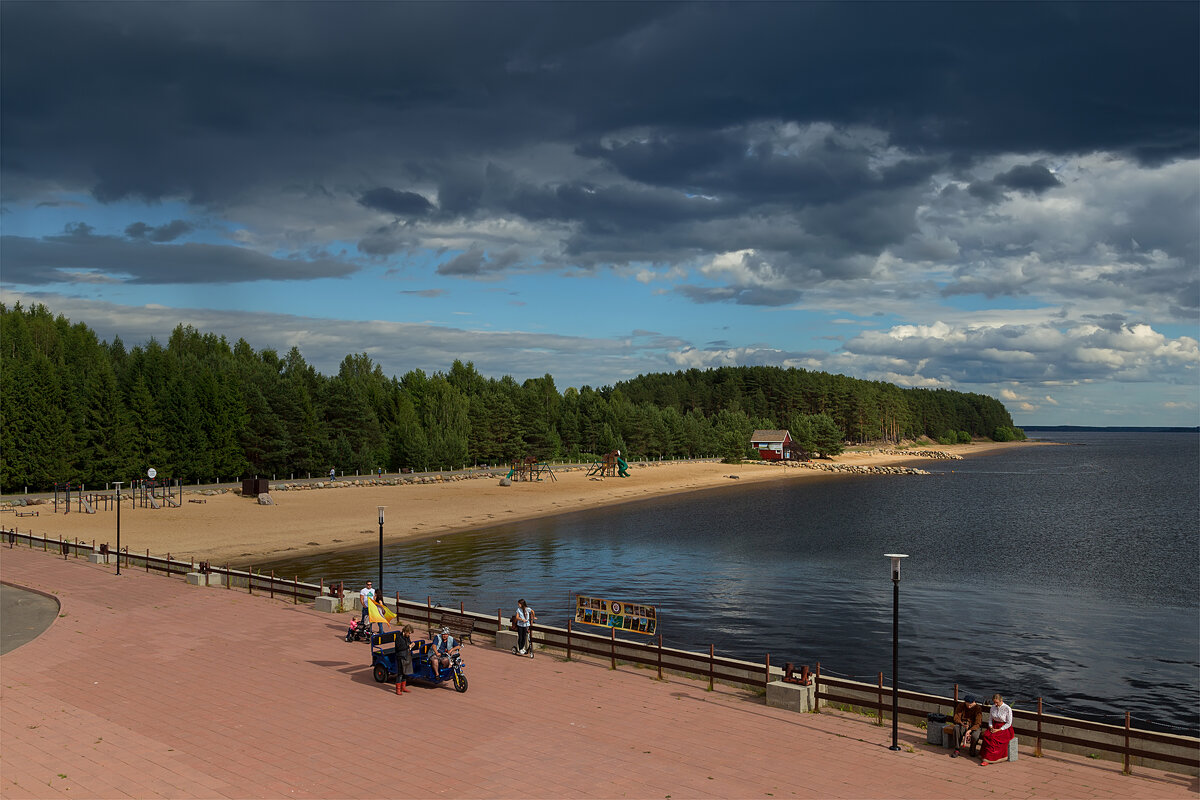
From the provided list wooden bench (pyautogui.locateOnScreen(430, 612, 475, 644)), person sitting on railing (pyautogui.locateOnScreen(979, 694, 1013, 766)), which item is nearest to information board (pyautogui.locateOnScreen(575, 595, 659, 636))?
wooden bench (pyautogui.locateOnScreen(430, 612, 475, 644))

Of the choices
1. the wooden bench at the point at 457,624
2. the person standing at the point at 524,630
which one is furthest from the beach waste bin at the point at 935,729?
the wooden bench at the point at 457,624

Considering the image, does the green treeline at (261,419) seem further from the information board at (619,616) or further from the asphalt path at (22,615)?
the information board at (619,616)

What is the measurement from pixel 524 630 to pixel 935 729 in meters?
12.5

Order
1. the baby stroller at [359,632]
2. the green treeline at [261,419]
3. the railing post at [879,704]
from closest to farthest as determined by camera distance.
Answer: the railing post at [879,704] → the baby stroller at [359,632] → the green treeline at [261,419]

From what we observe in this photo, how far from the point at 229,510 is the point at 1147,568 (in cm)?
7597

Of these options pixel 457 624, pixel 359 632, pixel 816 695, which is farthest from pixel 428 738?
pixel 359 632

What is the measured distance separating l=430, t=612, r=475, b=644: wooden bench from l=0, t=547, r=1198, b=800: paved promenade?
1.64 meters

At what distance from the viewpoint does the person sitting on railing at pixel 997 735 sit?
1805 cm

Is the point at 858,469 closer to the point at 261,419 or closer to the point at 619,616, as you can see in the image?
the point at 261,419

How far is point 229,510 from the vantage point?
7944 cm

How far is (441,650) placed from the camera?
76.1 feet

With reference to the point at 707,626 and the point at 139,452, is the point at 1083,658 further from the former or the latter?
the point at 139,452

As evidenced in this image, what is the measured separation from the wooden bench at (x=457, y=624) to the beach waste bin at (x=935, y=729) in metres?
14.4

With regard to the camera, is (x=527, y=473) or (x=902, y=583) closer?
(x=902, y=583)
